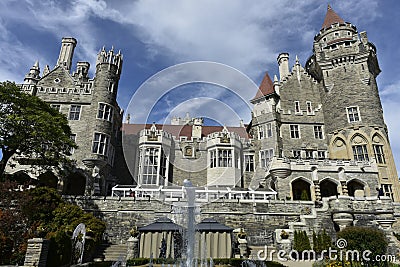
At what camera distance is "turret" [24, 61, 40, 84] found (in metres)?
31.5

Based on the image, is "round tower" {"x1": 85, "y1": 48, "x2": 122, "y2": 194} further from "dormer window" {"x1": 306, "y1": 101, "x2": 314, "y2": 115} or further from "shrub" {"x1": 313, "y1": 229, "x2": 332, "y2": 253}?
"dormer window" {"x1": 306, "y1": 101, "x2": 314, "y2": 115}

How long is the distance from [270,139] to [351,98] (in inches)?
386

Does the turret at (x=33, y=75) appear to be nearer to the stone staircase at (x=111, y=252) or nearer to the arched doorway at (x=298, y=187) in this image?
the stone staircase at (x=111, y=252)

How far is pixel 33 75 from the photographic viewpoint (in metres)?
32.3

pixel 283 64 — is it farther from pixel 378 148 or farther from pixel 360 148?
pixel 378 148

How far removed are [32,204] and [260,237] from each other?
16334mm

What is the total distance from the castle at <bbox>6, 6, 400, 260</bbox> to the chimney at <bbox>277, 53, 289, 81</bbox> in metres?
0.19

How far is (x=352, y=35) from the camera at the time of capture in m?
33.0

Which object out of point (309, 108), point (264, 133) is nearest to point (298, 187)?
point (264, 133)

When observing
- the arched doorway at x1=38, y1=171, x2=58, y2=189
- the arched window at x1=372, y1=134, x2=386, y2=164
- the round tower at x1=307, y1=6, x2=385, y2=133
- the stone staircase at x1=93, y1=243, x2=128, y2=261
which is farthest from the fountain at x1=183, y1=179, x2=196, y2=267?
the arched window at x1=372, y1=134, x2=386, y2=164

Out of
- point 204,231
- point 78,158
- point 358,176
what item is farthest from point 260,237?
point 78,158

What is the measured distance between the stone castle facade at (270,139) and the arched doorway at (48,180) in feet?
4.04

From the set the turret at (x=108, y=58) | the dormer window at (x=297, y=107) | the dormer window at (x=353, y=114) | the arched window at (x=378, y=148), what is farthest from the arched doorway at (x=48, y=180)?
the arched window at (x=378, y=148)

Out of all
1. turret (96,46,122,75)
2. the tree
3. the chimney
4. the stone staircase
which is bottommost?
the stone staircase
